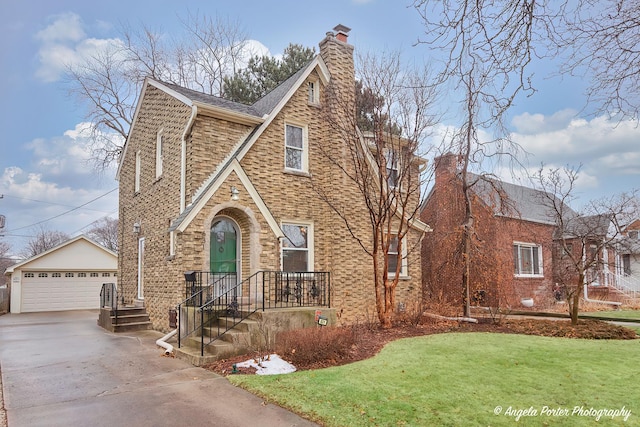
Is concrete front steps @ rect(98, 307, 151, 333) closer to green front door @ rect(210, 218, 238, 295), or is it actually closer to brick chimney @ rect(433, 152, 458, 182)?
green front door @ rect(210, 218, 238, 295)

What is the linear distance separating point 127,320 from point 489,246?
13410 millimetres

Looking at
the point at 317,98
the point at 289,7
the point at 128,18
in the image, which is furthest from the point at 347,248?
the point at 128,18

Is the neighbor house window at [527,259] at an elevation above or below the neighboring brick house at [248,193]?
below

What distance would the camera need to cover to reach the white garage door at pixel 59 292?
2386cm

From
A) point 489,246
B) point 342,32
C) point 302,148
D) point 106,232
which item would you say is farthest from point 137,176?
point 106,232

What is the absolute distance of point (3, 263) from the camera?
61.1m

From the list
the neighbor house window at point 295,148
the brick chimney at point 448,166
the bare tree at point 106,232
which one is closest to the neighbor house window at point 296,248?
the neighbor house window at point 295,148

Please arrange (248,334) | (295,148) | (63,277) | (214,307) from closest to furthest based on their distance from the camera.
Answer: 1. (248,334)
2. (214,307)
3. (295,148)
4. (63,277)

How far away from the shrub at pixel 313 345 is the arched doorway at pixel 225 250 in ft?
12.5

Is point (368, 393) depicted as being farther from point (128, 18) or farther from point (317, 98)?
point (128, 18)

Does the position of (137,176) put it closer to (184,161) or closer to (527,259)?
(184,161)

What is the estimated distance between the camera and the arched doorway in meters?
11.5

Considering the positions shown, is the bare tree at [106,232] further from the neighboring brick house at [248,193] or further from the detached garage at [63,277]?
the neighboring brick house at [248,193]

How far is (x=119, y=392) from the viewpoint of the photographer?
6172mm
